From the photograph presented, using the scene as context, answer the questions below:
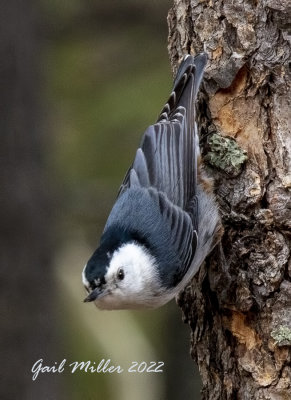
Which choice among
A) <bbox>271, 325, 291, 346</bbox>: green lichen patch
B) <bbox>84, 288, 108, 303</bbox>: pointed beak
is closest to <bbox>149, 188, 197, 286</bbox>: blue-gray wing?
<bbox>84, 288, 108, 303</bbox>: pointed beak

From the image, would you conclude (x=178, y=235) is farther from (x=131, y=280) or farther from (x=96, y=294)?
(x=96, y=294)

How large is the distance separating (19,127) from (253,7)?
215 centimetres

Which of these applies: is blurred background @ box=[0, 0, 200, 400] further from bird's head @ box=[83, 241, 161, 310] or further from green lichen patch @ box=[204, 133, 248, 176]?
green lichen patch @ box=[204, 133, 248, 176]

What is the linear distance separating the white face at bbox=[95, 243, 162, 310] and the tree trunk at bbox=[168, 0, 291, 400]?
264 mm

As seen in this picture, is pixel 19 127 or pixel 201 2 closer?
pixel 201 2

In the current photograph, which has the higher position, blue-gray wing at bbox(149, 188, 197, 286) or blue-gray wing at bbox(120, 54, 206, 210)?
blue-gray wing at bbox(120, 54, 206, 210)

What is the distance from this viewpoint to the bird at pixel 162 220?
13.0 ft

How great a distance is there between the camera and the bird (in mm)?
3965

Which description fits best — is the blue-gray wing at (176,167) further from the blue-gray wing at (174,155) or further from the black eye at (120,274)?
the black eye at (120,274)

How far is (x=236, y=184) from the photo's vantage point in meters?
3.98

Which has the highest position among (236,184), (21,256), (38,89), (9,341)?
(38,89)

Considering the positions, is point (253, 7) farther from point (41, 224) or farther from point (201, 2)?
point (41, 224)

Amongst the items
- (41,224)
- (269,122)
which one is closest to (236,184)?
(269,122)

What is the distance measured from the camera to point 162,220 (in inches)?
164
